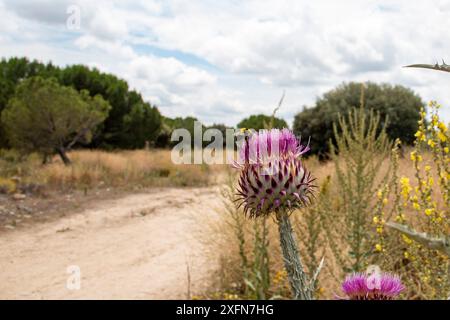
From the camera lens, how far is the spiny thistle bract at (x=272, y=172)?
1423 mm

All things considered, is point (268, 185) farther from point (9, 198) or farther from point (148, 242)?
point (9, 198)

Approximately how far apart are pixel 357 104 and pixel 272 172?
15849mm

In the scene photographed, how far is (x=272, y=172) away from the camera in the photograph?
1463 millimetres

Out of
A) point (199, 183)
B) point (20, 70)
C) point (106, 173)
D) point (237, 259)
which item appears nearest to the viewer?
point (237, 259)

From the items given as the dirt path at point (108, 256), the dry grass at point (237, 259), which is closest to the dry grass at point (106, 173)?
the dirt path at point (108, 256)

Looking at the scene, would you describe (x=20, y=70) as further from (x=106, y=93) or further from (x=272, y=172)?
(x=272, y=172)

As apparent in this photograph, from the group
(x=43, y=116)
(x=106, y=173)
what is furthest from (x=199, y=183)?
(x=43, y=116)

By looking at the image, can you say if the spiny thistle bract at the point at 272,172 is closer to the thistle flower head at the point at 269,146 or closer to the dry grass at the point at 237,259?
the thistle flower head at the point at 269,146

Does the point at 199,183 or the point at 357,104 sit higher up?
the point at 357,104

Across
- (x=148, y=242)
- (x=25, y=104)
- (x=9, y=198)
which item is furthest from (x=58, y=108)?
(x=148, y=242)

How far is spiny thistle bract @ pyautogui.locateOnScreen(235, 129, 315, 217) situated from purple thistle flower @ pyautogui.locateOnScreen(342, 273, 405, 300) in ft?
1.28

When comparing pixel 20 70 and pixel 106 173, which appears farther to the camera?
pixel 20 70

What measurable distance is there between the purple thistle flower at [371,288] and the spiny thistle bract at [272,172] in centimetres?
39

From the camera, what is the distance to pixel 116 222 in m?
9.22
